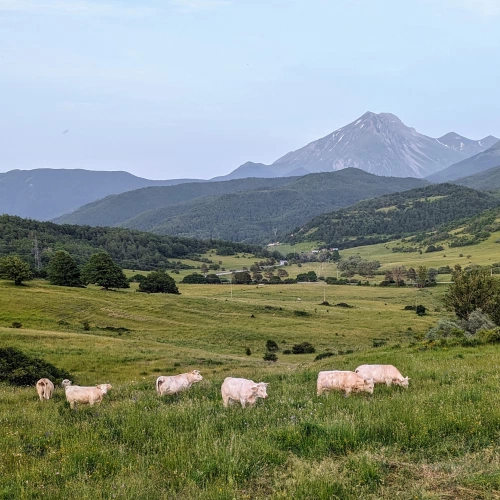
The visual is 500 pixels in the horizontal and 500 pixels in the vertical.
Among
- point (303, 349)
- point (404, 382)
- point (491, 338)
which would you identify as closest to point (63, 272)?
point (303, 349)

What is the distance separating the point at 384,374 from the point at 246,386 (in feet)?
16.3

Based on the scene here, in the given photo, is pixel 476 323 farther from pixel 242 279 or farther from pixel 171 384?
pixel 242 279

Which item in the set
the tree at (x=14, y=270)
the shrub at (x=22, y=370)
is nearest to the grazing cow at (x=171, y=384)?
the shrub at (x=22, y=370)

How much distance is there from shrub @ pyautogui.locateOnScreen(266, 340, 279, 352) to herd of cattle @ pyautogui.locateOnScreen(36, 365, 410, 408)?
40.6 meters

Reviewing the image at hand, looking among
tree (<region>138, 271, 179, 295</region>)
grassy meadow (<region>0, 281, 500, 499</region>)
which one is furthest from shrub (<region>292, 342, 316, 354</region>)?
tree (<region>138, 271, 179, 295</region>)

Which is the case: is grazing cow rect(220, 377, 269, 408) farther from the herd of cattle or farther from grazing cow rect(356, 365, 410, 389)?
grazing cow rect(356, 365, 410, 389)

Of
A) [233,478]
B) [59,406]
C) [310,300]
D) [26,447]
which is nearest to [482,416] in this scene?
[233,478]

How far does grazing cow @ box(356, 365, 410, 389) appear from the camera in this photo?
42.8 feet

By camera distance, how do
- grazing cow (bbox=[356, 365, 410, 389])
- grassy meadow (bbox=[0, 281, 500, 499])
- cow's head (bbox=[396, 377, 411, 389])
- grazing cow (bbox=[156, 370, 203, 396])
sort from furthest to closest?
grazing cow (bbox=[156, 370, 203, 396]), grazing cow (bbox=[356, 365, 410, 389]), cow's head (bbox=[396, 377, 411, 389]), grassy meadow (bbox=[0, 281, 500, 499])

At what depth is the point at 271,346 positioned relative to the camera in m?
55.7

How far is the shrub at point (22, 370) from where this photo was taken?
20.4 meters

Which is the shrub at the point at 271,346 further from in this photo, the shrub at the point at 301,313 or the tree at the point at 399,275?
the tree at the point at 399,275

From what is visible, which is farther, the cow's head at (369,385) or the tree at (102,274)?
the tree at (102,274)

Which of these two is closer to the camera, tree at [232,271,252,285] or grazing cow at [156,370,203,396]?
grazing cow at [156,370,203,396]
